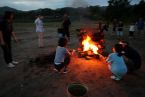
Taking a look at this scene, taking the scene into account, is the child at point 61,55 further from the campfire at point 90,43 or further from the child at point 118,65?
the campfire at point 90,43

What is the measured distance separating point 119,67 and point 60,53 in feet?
7.12

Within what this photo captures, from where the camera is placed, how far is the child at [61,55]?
33.8 feet

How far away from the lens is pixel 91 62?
12.1m

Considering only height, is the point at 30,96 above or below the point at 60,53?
below

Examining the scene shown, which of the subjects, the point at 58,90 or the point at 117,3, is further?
the point at 117,3

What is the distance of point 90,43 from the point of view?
13500 millimetres

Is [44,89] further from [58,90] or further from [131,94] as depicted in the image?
[131,94]

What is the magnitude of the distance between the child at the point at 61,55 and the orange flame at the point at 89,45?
2.61 m

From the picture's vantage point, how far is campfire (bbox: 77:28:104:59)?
41.8 ft

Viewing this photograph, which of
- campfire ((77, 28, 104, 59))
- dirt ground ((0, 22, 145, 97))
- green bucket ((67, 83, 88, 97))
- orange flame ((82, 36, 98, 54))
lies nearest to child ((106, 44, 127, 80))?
dirt ground ((0, 22, 145, 97))

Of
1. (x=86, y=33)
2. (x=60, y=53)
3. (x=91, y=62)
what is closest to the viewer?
(x=60, y=53)

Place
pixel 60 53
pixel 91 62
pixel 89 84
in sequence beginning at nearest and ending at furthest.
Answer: pixel 89 84 → pixel 60 53 → pixel 91 62

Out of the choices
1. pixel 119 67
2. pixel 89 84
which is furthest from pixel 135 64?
pixel 89 84

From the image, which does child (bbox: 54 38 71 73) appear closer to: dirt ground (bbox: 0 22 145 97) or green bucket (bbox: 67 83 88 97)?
dirt ground (bbox: 0 22 145 97)
